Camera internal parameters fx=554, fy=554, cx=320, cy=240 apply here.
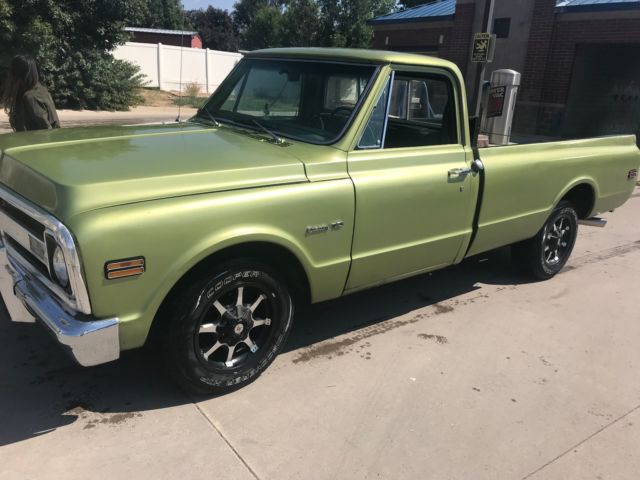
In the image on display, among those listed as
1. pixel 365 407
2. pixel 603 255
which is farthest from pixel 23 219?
pixel 603 255

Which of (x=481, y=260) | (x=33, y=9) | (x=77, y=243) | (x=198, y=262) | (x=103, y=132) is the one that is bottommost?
(x=481, y=260)

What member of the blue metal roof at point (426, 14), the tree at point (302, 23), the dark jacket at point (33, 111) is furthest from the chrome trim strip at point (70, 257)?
the tree at point (302, 23)

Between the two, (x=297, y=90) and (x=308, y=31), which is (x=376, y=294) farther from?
(x=308, y=31)

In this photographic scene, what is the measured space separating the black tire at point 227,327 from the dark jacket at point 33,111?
3.00m

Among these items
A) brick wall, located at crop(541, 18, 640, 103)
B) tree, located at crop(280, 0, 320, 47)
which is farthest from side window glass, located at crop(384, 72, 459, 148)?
tree, located at crop(280, 0, 320, 47)

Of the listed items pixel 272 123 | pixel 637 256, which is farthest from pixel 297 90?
pixel 637 256

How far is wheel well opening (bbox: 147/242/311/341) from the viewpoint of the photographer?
279 centimetres

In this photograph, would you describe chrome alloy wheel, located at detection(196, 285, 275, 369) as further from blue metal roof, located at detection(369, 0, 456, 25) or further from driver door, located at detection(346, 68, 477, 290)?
blue metal roof, located at detection(369, 0, 456, 25)

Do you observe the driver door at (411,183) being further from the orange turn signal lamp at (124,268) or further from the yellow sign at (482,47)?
the yellow sign at (482,47)

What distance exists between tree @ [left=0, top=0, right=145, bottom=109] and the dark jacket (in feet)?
45.1

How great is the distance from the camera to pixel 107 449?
8.66 ft

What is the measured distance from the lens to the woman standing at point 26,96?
4.73 m

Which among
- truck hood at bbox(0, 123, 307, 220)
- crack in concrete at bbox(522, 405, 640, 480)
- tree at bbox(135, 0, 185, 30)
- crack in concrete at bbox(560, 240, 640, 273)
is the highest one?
tree at bbox(135, 0, 185, 30)

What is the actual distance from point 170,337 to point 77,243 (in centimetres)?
71
